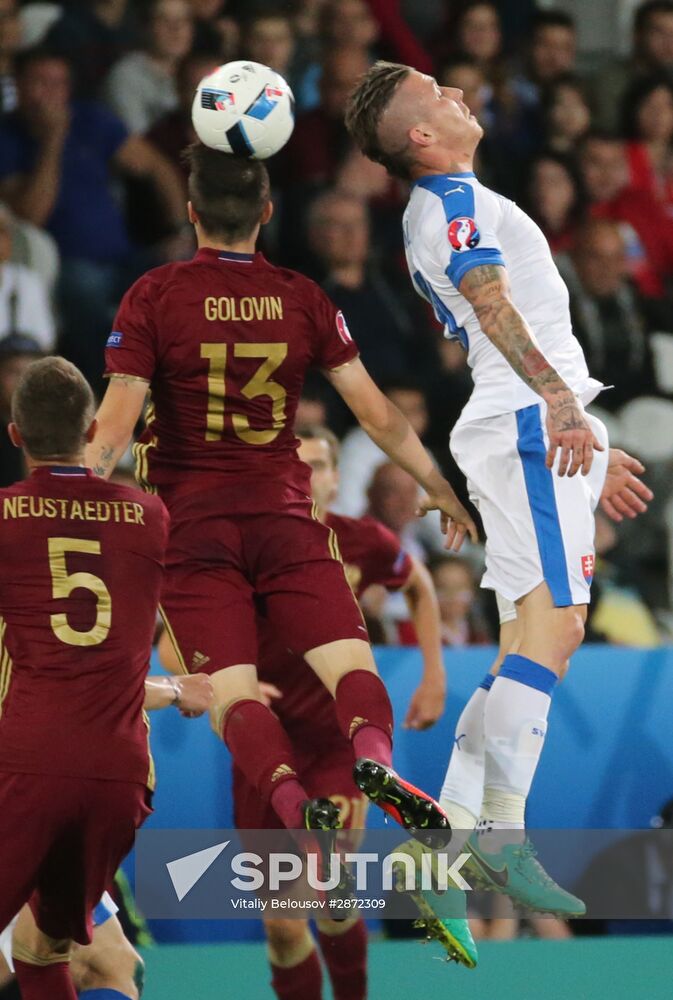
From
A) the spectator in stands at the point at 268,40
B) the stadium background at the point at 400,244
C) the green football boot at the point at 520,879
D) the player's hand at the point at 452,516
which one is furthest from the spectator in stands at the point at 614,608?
the green football boot at the point at 520,879

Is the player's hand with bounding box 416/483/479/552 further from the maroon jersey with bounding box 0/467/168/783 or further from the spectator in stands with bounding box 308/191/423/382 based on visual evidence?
the spectator in stands with bounding box 308/191/423/382

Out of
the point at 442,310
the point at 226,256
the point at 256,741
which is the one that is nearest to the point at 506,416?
the point at 442,310

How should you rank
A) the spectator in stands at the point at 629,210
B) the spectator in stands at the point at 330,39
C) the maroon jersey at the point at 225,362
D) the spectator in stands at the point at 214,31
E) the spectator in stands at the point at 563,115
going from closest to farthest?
the maroon jersey at the point at 225,362 < the spectator in stands at the point at 214,31 < the spectator in stands at the point at 330,39 < the spectator in stands at the point at 629,210 < the spectator in stands at the point at 563,115

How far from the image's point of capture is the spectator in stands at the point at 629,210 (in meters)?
10.0

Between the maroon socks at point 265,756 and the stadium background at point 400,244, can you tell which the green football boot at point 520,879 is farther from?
the stadium background at point 400,244

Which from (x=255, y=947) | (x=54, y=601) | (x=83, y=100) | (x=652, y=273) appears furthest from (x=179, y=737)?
(x=652, y=273)

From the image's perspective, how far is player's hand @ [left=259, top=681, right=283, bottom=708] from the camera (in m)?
5.93

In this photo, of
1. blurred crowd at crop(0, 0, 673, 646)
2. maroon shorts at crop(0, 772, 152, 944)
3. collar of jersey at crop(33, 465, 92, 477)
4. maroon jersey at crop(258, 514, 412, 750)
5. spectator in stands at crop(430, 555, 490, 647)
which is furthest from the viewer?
blurred crowd at crop(0, 0, 673, 646)

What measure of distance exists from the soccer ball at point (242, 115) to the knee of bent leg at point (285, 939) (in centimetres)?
259

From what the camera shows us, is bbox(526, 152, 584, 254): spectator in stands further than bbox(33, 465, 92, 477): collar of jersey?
Yes

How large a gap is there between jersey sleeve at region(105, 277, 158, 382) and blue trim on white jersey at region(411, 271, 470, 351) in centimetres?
83

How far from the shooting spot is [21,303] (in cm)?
836

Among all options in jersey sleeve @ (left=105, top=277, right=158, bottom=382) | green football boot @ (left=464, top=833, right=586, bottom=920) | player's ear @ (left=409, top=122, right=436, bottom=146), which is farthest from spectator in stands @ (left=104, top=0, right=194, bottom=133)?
green football boot @ (left=464, top=833, right=586, bottom=920)

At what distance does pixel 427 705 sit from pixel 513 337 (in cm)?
185
